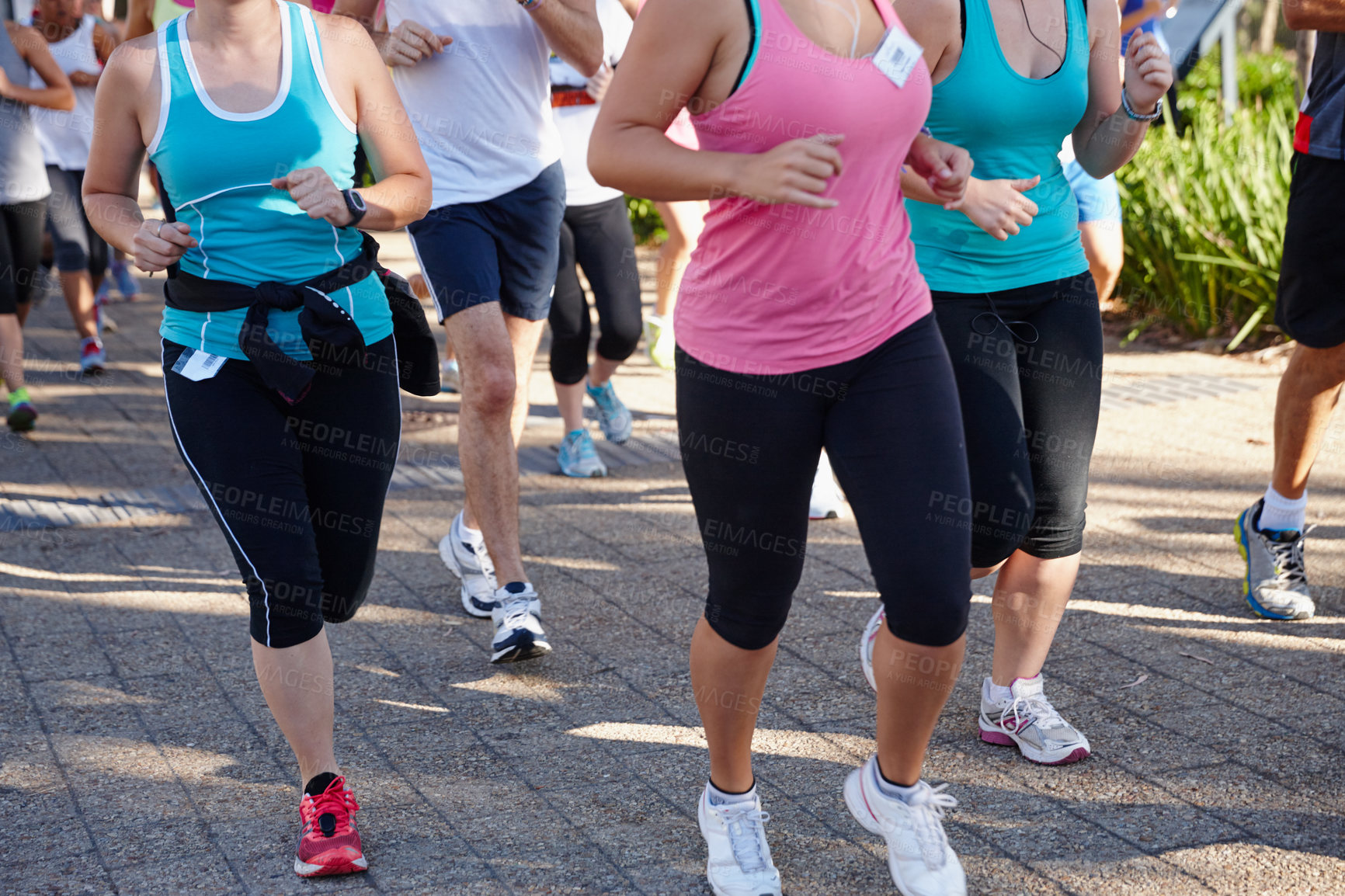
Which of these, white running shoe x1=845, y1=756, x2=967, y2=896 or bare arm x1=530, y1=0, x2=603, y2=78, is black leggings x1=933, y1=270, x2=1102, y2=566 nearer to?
white running shoe x1=845, y1=756, x2=967, y2=896

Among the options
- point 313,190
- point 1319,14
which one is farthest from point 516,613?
point 1319,14

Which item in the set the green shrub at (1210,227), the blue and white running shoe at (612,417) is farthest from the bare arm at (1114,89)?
the green shrub at (1210,227)

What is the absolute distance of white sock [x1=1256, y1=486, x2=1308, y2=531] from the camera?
428 cm

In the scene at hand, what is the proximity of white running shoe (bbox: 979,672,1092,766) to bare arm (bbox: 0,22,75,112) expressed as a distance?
579 cm

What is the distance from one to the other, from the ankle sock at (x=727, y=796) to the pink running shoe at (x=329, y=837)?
0.77 metres

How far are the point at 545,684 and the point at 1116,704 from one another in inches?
63.2

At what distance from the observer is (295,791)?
3246mm

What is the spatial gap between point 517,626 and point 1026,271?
180cm

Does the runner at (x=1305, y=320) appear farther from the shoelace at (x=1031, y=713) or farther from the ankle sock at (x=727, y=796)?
the ankle sock at (x=727, y=796)

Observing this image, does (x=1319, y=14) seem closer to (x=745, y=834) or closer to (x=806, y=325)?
(x=806, y=325)

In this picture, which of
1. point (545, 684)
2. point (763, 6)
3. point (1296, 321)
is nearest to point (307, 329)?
point (763, 6)

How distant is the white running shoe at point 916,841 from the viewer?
2.63m

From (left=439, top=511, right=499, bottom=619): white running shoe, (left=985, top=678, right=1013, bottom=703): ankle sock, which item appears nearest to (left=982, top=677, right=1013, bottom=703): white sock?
(left=985, top=678, right=1013, bottom=703): ankle sock

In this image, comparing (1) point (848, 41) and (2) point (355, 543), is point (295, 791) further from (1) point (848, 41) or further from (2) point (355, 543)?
(1) point (848, 41)
